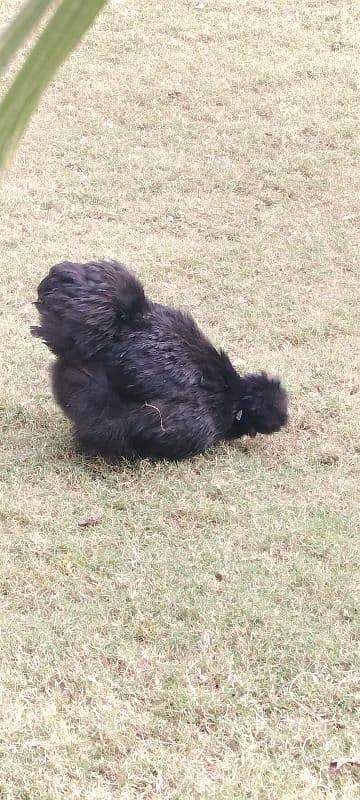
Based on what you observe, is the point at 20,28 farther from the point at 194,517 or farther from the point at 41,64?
the point at 194,517

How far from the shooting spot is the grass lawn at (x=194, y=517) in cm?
276

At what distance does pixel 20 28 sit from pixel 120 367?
337cm

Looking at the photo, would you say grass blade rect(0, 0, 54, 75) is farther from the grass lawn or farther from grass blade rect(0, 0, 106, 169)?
the grass lawn

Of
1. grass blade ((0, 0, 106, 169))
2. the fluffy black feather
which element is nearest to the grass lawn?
the fluffy black feather

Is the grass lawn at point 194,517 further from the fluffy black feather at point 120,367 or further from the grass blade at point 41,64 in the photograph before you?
the grass blade at point 41,64

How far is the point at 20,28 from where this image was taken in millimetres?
664

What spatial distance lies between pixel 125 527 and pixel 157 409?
Answer: 24.2 inches

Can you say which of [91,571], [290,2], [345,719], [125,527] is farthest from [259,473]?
[290,2]

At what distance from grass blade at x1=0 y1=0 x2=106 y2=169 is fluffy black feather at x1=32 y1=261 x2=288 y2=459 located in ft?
10.6

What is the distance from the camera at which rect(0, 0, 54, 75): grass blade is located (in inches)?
25.7

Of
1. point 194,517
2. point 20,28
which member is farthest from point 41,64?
point 194,517

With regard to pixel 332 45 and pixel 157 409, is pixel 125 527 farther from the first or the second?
pixel 332 45

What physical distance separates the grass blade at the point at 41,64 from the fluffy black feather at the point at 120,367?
3225mm

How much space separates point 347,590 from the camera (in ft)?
11.3
